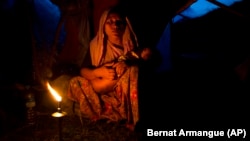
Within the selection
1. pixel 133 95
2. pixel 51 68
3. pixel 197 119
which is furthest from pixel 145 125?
pixel 51 68

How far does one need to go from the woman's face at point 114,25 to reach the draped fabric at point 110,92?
9 cm

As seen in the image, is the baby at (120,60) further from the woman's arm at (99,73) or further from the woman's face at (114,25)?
the woman's face at (114,25)

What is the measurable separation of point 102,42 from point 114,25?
397mm

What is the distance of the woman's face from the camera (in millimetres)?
4914

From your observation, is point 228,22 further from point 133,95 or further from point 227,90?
point 133,95

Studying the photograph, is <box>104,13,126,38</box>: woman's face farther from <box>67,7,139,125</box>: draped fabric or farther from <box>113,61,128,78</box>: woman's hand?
<box>113,61,128,78</box>: woman's hand

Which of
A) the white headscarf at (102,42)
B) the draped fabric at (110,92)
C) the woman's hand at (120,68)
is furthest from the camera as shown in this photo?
the white headscarf at (102,42)

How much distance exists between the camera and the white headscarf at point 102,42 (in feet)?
16.0

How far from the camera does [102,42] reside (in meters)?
5.07

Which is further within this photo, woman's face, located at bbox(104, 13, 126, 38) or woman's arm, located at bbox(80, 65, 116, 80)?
woman's face, located at bbox(104, 13, 126, 38)

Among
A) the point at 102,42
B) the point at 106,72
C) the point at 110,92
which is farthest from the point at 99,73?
the point at 102,42

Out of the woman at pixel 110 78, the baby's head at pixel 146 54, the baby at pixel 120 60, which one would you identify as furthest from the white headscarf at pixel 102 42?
the baby's head at pixel 146 54

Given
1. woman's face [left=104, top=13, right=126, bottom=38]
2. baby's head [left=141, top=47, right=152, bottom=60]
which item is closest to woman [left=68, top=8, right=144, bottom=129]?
woman's face [left=104, top=13, right=126, bottom=38]

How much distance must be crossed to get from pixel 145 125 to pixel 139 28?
7.96 feet
